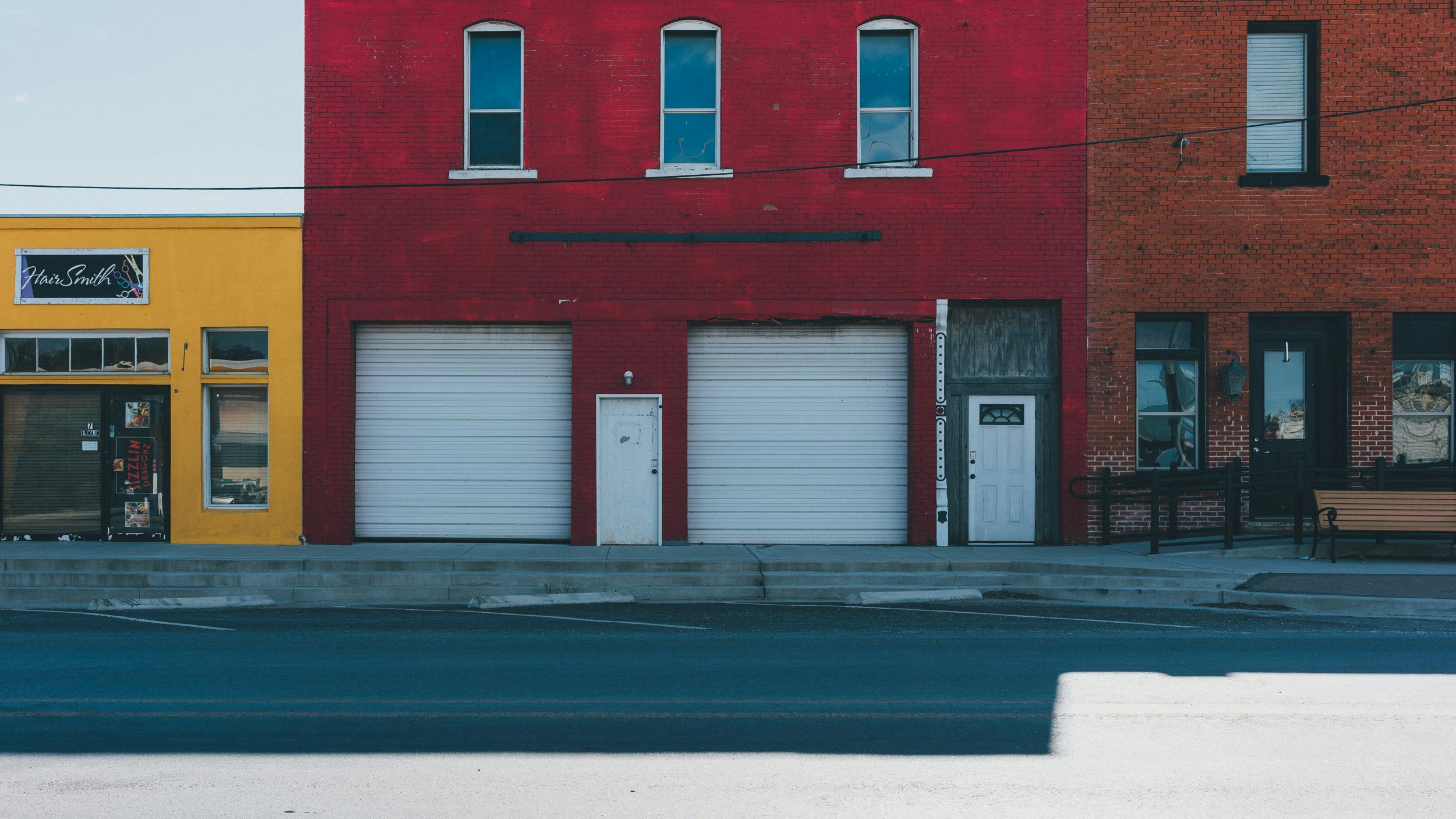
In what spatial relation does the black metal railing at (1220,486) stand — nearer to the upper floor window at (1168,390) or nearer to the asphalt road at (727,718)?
the upper floor window at (1168,390)

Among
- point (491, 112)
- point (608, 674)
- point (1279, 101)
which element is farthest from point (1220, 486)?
point (491, 112)

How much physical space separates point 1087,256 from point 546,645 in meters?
9.95

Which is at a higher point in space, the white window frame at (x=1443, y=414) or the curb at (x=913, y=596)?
the white window frame at (x=1443, y=414)

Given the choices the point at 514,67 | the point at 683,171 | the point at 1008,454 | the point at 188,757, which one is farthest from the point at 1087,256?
the point at 188,757

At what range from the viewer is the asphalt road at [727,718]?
5.16m

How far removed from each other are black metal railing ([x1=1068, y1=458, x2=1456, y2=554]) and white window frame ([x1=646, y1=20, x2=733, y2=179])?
22.1 ft

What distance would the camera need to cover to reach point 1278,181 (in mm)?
15125

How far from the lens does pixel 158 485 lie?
15477 mm

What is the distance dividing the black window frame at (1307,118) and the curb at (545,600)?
10417 mm

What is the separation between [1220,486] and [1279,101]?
5570mm

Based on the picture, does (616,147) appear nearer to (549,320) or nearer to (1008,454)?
(549,320)

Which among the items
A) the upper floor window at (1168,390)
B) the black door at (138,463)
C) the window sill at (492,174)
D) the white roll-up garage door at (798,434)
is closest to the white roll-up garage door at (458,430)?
the white roll-up garage door at (798,434)

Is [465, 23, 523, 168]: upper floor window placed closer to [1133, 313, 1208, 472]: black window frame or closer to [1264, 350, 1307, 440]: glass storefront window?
[1133, 313, 1208, 472]: black window frame

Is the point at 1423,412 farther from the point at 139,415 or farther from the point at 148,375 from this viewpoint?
the point at 139,415
